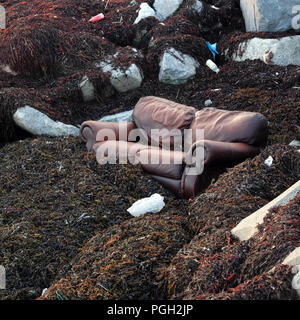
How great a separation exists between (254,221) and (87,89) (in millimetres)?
4084

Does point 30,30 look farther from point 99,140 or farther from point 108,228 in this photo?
point 108,228

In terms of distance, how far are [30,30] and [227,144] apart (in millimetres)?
3835

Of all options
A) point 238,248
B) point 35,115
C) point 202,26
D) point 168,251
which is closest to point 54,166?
point 35,115

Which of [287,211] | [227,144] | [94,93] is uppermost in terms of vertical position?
[287,211]

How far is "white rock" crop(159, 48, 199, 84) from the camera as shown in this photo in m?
6.57

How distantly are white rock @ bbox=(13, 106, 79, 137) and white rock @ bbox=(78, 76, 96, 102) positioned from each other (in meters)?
0.86

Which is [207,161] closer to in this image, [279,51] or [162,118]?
[162,118]

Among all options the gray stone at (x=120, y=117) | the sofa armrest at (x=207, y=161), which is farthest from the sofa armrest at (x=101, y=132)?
the sofa armrest at (x=207, y=161)

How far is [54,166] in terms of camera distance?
4.83 meters

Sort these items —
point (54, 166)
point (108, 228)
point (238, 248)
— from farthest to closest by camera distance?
point (54, 166), point (108, 228), point (238, 248)

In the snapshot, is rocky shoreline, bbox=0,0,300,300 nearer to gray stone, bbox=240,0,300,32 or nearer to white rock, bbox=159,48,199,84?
white rock, bbox=159,48,199,84

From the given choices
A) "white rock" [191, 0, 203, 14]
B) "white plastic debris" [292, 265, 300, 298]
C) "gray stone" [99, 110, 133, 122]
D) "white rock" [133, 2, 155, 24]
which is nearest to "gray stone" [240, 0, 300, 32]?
"white rock" [191, 0, 203, 14]

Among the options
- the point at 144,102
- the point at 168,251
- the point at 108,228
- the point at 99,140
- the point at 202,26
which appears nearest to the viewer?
the point at 168,251
